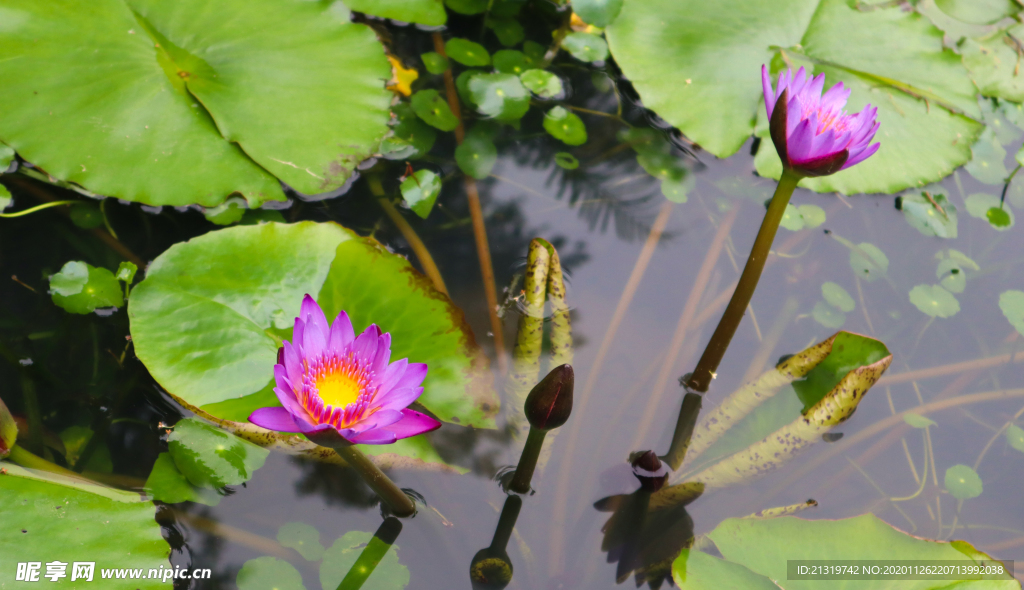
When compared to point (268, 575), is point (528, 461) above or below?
above

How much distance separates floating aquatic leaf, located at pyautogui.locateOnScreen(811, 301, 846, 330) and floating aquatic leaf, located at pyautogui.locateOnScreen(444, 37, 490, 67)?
5.20 feet

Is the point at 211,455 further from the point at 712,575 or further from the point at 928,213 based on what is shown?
the point at 928,213

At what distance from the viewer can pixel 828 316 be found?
209 centimetres

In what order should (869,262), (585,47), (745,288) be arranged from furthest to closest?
(585,47)
(869,262)
(745,288)

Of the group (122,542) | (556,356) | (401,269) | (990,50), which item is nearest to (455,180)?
(401,269)

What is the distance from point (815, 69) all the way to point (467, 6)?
56.4 inches

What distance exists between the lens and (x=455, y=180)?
7.34ft

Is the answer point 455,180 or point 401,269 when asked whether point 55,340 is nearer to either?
point 401,269

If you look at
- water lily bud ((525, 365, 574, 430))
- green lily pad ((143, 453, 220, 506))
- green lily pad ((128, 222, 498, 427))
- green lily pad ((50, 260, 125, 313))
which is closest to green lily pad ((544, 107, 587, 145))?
green lily pad ((128, 222, 498, 427))

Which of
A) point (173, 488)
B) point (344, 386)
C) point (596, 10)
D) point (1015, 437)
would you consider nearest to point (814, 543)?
point (1015, 437)

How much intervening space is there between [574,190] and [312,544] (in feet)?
4.89

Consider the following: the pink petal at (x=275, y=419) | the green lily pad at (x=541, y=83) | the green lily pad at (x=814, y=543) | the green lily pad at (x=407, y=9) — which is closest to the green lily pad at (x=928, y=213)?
the green lily pad at (x=814, y=543)

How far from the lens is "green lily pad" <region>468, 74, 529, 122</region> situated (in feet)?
7.71

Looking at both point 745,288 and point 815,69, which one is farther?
point 815,69
